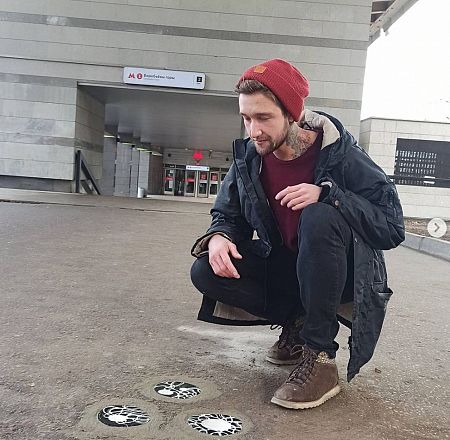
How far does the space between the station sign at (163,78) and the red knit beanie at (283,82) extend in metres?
12.0

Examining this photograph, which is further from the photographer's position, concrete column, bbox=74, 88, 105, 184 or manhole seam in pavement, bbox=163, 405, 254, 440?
concrete column, bbox=74, 88, 105, 184

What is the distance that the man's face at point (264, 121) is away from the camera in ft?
6.39

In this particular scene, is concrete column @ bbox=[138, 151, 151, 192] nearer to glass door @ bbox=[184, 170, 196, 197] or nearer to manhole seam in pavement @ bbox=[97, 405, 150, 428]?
glass door @ bbox=[184, 170, 196, 197]

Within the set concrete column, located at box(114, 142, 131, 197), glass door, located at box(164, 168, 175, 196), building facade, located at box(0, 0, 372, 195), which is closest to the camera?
building facade, located at box(0, 0, 372, 195)

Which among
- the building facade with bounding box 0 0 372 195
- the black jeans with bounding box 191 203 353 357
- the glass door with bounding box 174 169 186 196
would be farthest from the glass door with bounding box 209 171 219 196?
the black jeans with bounding box 191 203 353 357

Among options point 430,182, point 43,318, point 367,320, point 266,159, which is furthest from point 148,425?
point 430,182

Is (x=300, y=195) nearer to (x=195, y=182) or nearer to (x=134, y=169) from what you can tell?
(x=134, y=169)

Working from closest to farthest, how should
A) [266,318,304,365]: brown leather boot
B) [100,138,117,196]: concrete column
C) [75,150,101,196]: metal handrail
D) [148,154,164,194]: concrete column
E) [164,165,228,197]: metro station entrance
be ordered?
[266,318,304,365]: brown leather boot < [75,150,101,196]: metal handrail < [100,138,117,196]: concrete column < [148,154,164,194]: concrete column < [164,165,228,197]: metro station entrance

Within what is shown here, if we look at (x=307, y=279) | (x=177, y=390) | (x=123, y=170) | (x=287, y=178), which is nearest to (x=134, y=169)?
(x=123, y=170)

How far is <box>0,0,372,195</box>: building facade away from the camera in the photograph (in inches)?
533

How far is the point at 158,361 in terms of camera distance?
234 cm

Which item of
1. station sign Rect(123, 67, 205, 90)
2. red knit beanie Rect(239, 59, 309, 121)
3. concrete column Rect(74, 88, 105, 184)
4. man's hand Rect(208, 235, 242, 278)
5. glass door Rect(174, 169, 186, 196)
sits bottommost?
glass door Rect(174, 169, 186, 196)

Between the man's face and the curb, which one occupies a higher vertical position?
the man's face

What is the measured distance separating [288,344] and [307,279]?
0.56 metres
